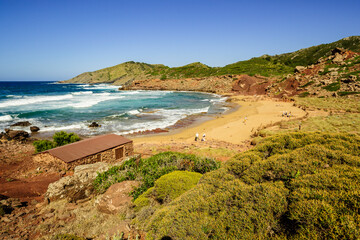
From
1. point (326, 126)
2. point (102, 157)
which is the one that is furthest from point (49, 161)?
point (326, 126)

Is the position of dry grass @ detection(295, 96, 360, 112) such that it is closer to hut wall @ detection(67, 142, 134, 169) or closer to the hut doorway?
hut wall @ detection(67, 142, 134, 169)

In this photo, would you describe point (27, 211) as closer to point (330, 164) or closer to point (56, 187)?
point (56, 187)

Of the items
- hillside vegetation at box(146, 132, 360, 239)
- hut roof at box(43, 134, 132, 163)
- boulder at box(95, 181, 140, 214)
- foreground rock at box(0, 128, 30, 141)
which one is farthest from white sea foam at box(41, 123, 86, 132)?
hillside vegetation at box(146, 132, 360, 239)

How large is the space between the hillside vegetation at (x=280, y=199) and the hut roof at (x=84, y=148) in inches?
383

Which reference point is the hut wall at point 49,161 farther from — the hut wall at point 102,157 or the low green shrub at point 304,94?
the low green shrub at point 304,94

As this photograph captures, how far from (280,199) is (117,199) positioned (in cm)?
581

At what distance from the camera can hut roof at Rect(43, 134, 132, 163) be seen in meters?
12.0

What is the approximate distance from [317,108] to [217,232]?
3575 centimetres

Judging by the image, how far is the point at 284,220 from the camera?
10.5 ft

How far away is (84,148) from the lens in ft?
42.0

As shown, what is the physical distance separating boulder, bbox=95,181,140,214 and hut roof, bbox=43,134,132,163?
603 centimetres

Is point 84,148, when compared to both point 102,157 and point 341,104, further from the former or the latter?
point 341,104

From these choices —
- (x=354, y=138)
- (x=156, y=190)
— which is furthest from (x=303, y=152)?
(x=156, y=190)

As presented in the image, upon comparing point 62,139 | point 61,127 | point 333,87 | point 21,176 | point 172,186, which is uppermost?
point 333,87
